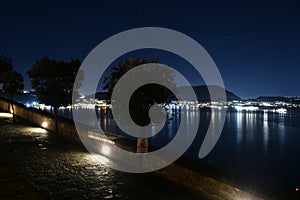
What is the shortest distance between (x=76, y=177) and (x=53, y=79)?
416 inches

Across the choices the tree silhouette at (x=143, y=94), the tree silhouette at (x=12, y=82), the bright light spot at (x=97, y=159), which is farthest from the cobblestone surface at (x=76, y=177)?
the tree silhouette at (x=12, y=82)

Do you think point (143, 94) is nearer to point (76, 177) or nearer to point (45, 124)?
point (76, 177)

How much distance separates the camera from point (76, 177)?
25.1 ft

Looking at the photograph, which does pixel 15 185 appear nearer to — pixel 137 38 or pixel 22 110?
pixel 137 38

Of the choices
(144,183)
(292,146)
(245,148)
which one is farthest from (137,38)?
(292,146)

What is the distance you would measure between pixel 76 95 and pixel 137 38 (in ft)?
33.7

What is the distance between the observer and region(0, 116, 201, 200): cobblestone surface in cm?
650

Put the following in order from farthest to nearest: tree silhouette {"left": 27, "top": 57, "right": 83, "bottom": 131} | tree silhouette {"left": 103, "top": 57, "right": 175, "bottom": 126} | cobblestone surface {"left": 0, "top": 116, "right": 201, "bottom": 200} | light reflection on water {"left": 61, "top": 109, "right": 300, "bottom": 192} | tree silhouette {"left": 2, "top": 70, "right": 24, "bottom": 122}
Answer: light reflection on water {"left": 61, "top": 109, "right": 300, "bottom": 192} → tree silhouette {"left": 2, "top": 70, "right": 24, "bottom": 122} → tree silhouette {"left": 27, "top": 57, "right": 83, "bottom": 131} → tree silhouette {"left": 103, "top": 57, "right": 175, "bottom": 126} → cobblestone surface {"left": 0, "top": 116, "right": 201, "bottom": 200}

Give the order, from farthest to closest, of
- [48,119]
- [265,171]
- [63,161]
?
[265,171] → [48,119] → [63,161]

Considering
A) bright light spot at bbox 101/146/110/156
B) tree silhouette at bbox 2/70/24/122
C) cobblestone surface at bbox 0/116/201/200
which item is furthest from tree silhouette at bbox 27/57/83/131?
bright light spot at bbox 101/146/110/156

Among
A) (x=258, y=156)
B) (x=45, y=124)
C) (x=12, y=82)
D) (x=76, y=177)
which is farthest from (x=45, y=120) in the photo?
(x=258, y=156)

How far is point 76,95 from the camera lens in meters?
17.6

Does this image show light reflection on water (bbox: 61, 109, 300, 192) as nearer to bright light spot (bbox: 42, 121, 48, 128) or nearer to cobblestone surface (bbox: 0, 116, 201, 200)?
bright light spot (bbox: 42, 121, 48, 128)

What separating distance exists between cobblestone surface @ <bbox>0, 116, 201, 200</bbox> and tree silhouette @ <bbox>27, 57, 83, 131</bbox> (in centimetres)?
561
